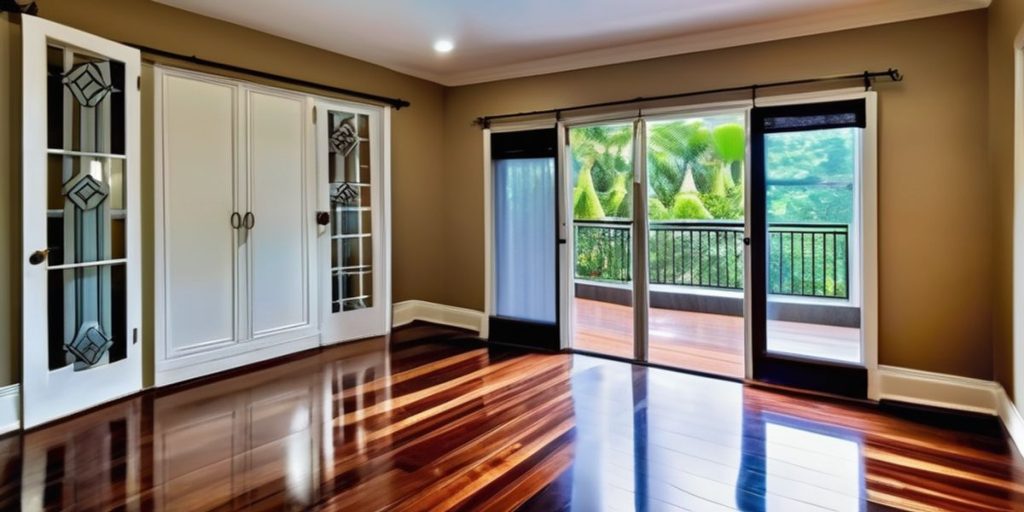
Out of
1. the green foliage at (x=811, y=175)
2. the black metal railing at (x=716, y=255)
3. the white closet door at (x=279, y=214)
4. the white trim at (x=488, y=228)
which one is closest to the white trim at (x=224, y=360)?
the white closet door at (x=279, y=214)

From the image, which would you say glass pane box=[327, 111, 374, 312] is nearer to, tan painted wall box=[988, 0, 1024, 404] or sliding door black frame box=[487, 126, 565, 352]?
sliding door black frame box=[487, 126, 565, 352]

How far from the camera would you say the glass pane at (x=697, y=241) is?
14.0 feet

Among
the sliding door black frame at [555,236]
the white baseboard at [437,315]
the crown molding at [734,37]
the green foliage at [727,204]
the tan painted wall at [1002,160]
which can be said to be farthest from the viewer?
the white baseboard at [437,315]

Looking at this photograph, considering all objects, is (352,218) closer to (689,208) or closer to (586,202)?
(586,202)

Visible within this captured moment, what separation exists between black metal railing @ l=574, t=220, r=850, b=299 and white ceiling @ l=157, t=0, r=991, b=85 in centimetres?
135

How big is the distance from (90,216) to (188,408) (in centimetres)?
126

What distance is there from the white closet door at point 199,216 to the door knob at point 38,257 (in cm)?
69

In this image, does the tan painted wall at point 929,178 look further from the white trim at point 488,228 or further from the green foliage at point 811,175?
the white trim at point 488,228

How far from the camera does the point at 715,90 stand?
13.5 ft

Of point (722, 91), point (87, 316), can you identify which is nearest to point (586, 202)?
point (722, 91)

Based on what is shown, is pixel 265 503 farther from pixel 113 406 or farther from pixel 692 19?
pixel 692 19

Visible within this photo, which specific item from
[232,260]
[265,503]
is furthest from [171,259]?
[265,503]

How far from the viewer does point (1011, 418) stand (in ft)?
9.65

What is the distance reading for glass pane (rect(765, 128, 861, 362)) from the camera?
12.1 ft
